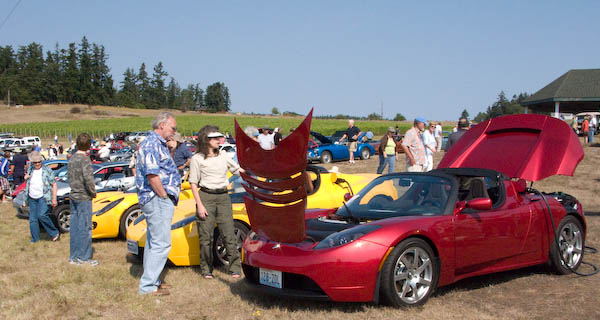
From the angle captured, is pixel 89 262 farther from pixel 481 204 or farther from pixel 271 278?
pixel 481 204

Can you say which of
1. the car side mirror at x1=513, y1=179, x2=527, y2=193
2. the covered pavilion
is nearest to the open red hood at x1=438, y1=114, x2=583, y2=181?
the car side mirror at x1=513, y1=179, x2=527, y2=193

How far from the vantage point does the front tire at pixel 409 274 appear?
4.39 meters

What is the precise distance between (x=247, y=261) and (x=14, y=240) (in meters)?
6.31

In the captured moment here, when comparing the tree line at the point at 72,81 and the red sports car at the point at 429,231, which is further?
the tree line at the point at 72,81

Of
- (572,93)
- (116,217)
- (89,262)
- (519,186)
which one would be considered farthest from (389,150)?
(572,93)

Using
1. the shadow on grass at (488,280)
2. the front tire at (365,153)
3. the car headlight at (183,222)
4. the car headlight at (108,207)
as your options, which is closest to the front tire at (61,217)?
the car headlight at (108,207)

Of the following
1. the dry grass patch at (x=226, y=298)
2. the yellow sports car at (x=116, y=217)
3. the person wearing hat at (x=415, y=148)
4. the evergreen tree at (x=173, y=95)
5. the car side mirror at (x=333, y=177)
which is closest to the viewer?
the dry grass patch at (x=226, y=298)

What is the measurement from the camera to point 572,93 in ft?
126

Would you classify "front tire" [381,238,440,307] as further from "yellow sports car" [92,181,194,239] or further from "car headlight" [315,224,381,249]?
"yellow sports car" [92,181,194,239]

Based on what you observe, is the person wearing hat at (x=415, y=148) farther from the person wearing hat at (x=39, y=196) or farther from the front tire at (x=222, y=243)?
the person wearing hat at (x=39, y=196)

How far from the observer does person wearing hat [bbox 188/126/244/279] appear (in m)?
6.12

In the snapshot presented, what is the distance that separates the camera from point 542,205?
18.8 ft

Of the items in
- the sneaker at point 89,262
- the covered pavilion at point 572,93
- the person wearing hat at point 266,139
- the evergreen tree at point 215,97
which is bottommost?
the sneaker at point 89,262

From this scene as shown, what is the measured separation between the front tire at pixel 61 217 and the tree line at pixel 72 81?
128096 millimetres
